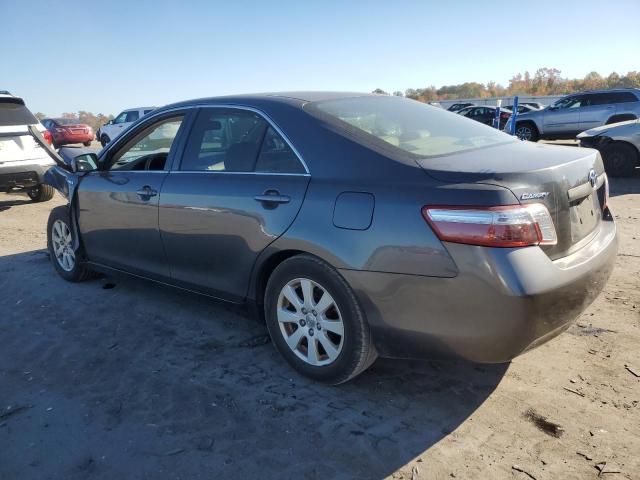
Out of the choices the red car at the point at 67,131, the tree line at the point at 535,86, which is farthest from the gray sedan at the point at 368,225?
the tree line at the point at 535,86

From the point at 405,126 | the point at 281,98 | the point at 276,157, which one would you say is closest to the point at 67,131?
the point at 281,98

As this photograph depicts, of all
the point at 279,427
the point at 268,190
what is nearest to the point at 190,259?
the point at 268,190

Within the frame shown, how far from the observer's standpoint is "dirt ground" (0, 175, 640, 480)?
7.95ft

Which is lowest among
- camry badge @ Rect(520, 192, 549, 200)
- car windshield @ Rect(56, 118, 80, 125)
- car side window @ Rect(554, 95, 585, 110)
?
camry badge @ Rect(520, 192, 549, 200)

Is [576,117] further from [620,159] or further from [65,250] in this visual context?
[65,250]

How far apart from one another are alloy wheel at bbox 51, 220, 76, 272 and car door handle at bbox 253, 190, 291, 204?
2625mm

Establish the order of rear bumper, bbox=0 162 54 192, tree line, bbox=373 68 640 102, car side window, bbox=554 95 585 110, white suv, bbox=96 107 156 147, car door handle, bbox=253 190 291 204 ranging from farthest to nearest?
tree line, bbox=373 68 640 102
white suv, bbox=96 107 156 147
car side window, bbox=554 95 585 110
rear bumper, bbox=0 162 54 192
car door handle, bbox=253 190 291 204

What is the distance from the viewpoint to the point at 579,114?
16.2 metres

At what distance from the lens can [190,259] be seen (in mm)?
3652

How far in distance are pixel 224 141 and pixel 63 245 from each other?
8.06 feet

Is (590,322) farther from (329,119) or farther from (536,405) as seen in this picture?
(329,119)

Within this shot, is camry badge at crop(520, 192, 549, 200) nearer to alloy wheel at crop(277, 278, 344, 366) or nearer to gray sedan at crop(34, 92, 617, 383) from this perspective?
gray sedan at crop(34, 92, 617, 383)

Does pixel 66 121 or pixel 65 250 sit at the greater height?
pixel 66 121

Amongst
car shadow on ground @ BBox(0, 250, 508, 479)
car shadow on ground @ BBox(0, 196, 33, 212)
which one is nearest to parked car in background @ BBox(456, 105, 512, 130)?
car shadow on ground @ BBox(0, 196, 33, 212)
